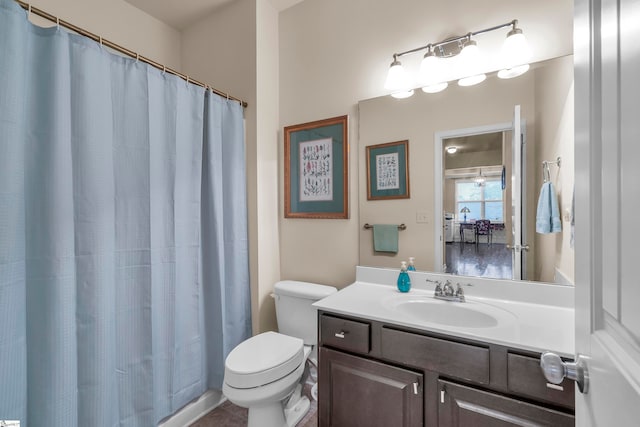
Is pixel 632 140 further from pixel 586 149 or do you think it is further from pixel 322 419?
pixel 322 419

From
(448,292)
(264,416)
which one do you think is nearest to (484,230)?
(448,292)

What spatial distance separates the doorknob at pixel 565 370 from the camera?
553mm

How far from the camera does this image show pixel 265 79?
208cm

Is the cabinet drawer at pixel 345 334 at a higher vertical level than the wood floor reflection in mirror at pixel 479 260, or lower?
lower

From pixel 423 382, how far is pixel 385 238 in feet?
2.68

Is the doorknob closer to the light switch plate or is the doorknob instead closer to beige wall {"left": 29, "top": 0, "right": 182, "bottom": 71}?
the light switch plate

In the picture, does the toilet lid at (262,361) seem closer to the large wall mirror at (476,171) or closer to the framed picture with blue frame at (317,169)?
the large wall mirror at (476,171)

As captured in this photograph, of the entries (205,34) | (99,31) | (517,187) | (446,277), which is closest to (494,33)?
(517,187)

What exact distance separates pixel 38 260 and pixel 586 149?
1.73 m

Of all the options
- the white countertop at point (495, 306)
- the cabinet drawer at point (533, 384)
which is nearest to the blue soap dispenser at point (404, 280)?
the white countertop at point (495, 306)

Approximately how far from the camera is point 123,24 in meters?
2.05

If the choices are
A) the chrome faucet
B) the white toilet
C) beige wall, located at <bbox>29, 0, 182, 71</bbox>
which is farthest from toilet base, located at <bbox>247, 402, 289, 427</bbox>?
beige wall, located at <bbox>29, 0, 182, 71</bbox>

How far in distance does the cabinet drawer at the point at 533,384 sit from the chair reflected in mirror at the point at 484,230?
2.16 ft

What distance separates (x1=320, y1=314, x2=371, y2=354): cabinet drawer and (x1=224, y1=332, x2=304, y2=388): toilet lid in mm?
240
